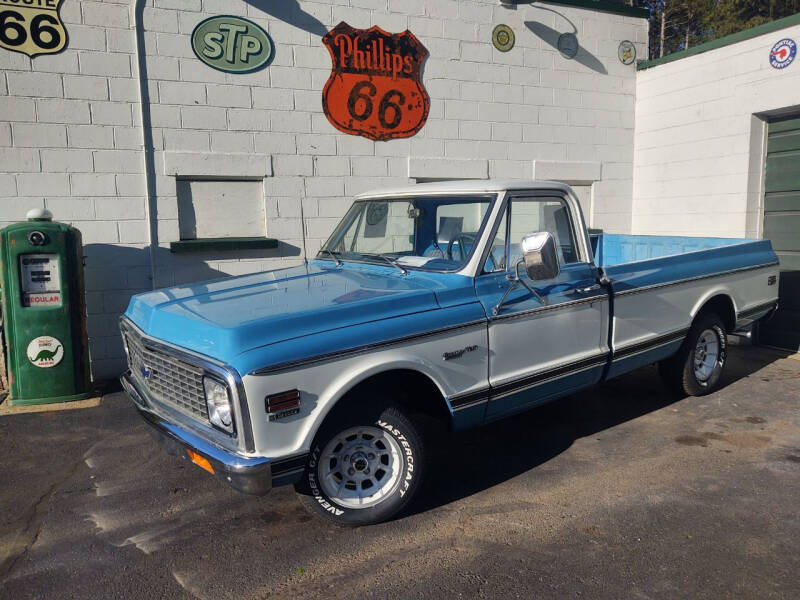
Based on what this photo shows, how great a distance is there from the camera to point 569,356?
4324 mm

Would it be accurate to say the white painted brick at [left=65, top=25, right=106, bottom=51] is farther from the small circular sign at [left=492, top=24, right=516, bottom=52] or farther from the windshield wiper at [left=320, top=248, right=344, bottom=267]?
the small circular sign at [left=492, top=24, right=516, bottom=52]

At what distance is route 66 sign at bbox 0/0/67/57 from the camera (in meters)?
6.08

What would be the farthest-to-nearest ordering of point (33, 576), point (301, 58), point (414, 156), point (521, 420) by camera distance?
point (414, 156) → point (301, 58) → point (521, 420) → point (33, 576)

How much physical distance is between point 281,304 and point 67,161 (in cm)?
414

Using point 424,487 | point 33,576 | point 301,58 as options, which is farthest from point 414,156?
point 33,576

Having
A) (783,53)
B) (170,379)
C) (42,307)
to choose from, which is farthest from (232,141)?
(783,53)

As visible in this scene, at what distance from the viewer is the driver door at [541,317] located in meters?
3.89

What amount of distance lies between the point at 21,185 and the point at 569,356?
5359 millimetres

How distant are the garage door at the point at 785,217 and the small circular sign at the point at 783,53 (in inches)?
25.1

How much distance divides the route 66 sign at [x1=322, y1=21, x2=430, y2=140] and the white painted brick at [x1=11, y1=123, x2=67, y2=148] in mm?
2721

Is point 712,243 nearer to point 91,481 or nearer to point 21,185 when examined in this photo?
point 91,481

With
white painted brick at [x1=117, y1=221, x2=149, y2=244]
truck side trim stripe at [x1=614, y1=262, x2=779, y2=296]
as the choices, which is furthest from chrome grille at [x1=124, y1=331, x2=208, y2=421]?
white painted brick at [x1=117, y1=221, x2=149, y2=244]

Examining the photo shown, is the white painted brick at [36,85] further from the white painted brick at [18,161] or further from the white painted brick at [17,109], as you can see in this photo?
the white painted brick at [18,161]

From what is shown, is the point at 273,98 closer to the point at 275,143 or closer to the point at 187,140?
the point at 275,143
